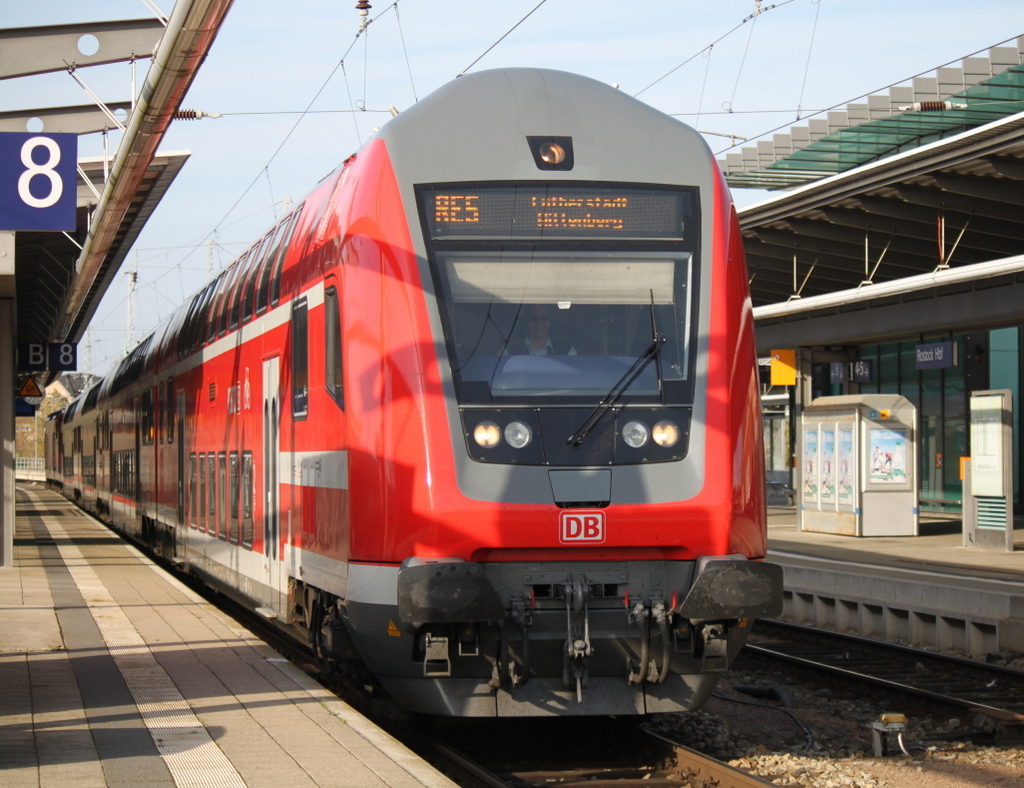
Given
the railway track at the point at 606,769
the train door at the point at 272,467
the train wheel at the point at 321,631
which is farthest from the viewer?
the train door at the point at 272,467

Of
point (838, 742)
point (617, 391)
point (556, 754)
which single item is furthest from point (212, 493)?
point (617, 391)

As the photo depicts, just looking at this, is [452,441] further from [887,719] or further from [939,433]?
[939,433]

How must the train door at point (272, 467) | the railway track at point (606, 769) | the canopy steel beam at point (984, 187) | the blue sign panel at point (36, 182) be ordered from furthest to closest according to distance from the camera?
the canopy steel beam at point (984, 187) → the blue sign panel at point (36, 182) → the train door at point (272, 467) → the railway track at point (606, 769)

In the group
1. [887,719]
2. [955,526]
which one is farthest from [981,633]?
[955,526]

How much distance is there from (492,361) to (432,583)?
4.26ft

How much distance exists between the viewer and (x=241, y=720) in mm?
7277

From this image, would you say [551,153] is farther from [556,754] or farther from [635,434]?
[556,754]

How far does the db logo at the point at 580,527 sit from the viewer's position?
271 inches

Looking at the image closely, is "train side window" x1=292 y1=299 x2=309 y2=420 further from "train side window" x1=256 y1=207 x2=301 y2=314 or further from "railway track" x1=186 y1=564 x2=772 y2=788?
"railway track" x1=186 y1=564 x2=772 y2=788

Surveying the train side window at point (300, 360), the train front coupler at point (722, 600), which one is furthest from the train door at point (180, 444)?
the train front coupler at point (722, 600)

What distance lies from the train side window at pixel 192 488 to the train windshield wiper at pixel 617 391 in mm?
8059

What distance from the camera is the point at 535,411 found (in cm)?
706

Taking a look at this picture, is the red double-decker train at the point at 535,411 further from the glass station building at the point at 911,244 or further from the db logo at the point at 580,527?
the glass station building at the point at 911,244

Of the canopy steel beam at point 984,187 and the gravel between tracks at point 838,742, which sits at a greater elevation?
the canopy steel beam at point 984,187
